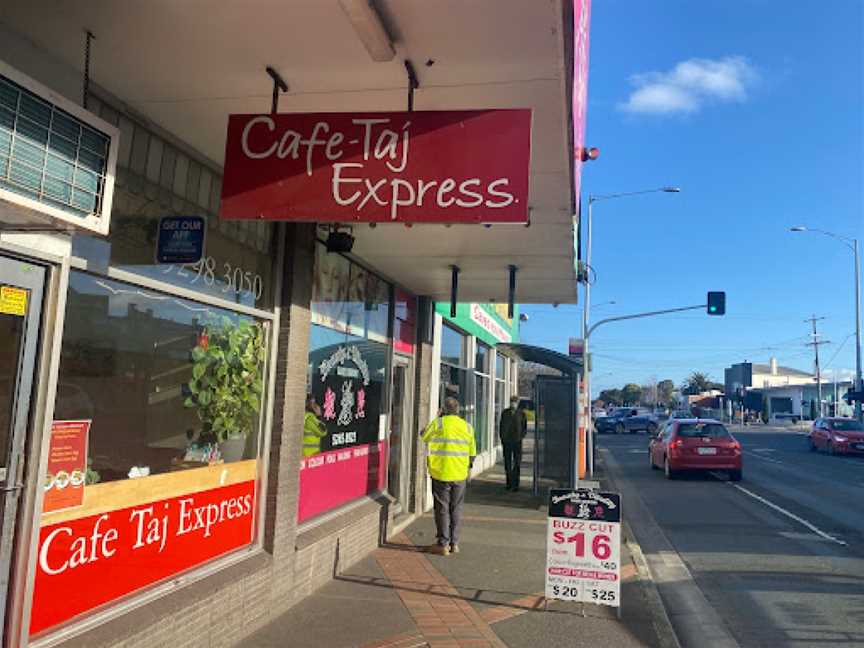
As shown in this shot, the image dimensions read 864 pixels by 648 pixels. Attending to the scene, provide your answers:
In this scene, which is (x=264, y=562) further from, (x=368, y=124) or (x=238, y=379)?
(x=368, y=124)

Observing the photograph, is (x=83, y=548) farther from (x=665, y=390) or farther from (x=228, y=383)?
(x=665, y=390)

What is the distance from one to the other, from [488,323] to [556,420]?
496 centimetres

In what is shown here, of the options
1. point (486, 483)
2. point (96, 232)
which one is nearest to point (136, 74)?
point (96, 232)

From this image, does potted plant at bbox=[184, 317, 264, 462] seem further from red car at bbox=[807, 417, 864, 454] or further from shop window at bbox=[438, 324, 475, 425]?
red car at bbox=[807, 417, 864, 454]

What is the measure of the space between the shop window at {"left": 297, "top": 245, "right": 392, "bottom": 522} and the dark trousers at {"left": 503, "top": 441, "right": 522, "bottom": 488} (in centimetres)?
440

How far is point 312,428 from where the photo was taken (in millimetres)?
6547

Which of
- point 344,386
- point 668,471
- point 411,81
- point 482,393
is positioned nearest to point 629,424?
point 668,471

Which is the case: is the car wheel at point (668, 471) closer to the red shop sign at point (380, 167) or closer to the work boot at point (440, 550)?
the work boot at point (440, 550)

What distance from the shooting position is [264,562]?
205 inches

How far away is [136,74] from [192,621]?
10.5 ft

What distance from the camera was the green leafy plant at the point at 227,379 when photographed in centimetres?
494

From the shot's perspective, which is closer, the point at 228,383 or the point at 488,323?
the point at 228,383

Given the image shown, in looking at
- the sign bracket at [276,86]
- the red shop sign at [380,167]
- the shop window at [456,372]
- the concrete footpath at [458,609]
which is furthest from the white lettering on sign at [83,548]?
the shop window at [456,372]

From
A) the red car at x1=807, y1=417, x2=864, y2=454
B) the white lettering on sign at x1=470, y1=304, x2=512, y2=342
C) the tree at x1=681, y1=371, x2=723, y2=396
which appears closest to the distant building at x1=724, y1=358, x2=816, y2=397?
the tree at x1=681, y1=371, x2=723, y2=396
